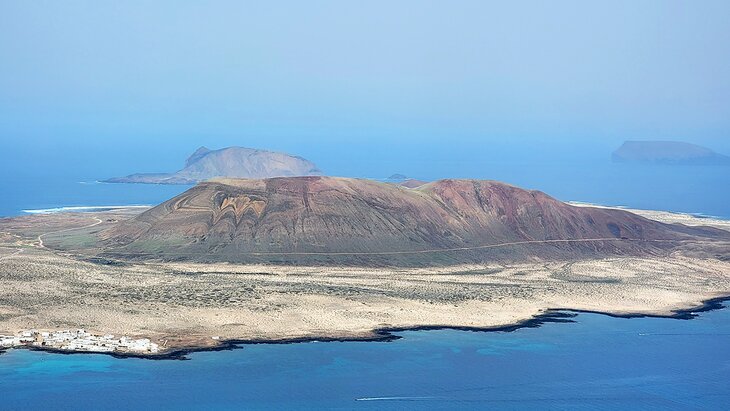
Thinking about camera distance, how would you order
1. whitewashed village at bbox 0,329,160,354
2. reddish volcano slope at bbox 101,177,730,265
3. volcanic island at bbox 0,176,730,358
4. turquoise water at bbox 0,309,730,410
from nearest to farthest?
turquoise water at bbox 0,309,730,410
whitewashed village at bbox 0,329,160,354
volcanic island at bbox 0,176,730,358
reddish volcano slope at bbox 101,177,730,265

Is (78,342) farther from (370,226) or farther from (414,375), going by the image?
(370,226)

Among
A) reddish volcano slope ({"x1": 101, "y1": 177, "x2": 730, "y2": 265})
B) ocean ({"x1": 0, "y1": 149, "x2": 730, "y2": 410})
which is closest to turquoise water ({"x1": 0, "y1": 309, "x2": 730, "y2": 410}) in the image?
ocean ({"x1": 0, "y1": 149, "x2": 730, "y2": 410})

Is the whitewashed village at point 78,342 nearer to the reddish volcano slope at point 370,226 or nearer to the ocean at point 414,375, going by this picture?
the ocean at point 414,375

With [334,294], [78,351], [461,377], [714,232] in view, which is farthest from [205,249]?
[714,232]

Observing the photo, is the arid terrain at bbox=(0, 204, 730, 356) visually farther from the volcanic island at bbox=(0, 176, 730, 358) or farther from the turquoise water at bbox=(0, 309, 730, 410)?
the turquoise water at bbox=(0, 309, 730, 410)

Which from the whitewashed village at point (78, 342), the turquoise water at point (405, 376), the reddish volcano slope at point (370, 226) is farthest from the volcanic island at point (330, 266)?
the turquoise water at point (405, 376)
